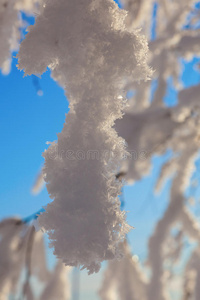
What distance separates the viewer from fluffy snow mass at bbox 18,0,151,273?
0.34 metres

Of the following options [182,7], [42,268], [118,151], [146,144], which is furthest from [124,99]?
[42,268]

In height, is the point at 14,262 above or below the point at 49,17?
above

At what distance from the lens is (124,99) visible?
0.38m

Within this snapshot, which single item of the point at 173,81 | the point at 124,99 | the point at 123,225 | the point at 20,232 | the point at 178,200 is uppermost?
the point at 173,81

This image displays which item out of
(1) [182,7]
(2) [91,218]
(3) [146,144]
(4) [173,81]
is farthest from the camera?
(4) [173,81]

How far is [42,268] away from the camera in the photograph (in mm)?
1856

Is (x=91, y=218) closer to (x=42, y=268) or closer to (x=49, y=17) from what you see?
(x=49, y=17)

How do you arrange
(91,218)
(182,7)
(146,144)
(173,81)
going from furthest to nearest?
(173,81), (182,7), (146,144), (91,218)

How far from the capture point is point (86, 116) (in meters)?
0.36

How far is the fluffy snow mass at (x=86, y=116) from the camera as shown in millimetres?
337

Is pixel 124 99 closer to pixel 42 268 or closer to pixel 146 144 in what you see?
pixel 146 144

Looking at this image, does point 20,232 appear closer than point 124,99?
No

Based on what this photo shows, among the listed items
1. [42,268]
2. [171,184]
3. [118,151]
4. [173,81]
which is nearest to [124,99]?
[118,151]

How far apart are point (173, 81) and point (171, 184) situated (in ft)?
2.17
